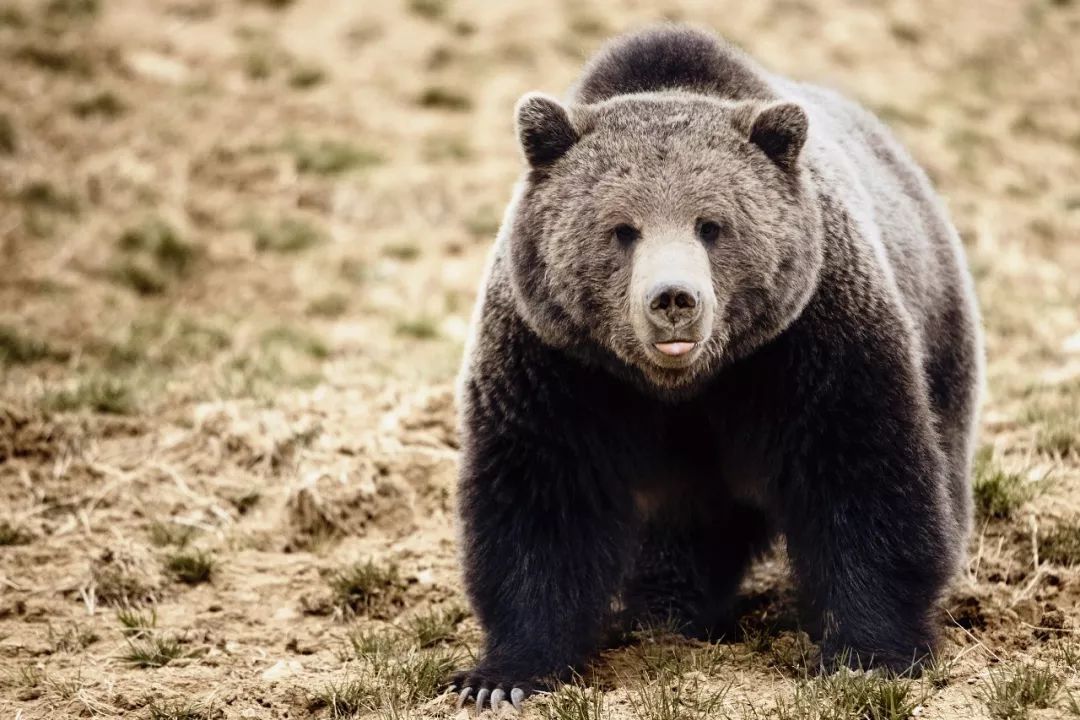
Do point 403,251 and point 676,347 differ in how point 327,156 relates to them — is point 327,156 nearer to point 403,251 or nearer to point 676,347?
point 403,251

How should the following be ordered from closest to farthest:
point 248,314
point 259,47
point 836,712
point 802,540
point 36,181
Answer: point 836,712 < point 802,540 < point 248,314 < point 36,181 < point 259,47

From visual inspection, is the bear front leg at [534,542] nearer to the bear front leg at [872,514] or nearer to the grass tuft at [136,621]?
the bear front leg at [872,514]

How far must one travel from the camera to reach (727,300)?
14.4 ft

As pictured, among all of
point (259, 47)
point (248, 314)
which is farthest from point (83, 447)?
point (259, 47)

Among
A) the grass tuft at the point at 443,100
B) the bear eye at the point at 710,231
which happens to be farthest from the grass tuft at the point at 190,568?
the grass tuft at the point at 443,100

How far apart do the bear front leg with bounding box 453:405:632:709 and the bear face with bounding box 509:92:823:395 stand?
0.44 meters

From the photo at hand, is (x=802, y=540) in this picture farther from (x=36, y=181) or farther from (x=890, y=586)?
(x=36, y=181)

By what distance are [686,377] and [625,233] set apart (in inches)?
21.2

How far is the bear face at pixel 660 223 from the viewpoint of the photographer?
438 cm

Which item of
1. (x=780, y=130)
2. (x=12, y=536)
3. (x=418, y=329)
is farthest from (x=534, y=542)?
(x=418, y=329)

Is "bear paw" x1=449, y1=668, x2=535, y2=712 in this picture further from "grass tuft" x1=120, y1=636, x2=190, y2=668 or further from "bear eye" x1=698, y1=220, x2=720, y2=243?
"bear eye" x1=698, y1=220, x2=720, y2=243

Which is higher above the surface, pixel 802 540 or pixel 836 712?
pixel 802 540

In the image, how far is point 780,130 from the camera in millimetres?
4535

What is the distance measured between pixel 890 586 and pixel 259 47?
377 inches
